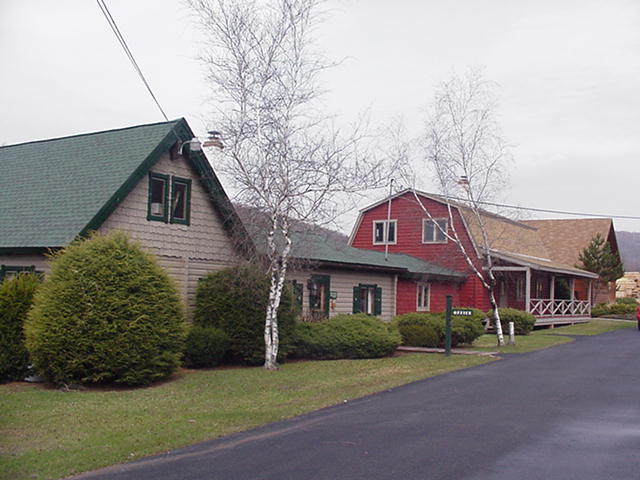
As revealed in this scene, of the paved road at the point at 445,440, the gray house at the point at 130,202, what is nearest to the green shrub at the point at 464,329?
the gray house at the point at 130,202

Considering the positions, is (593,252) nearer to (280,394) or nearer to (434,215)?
(434,215)

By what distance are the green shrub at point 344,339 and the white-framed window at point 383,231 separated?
16799mm

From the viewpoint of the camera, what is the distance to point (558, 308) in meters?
38.8

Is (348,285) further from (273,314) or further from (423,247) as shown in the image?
(423,247)

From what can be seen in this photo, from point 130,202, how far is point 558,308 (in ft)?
89.8

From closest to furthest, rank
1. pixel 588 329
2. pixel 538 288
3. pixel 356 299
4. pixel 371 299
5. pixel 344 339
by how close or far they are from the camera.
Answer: pixel 344 339 < pixel 356 299 < pixel 371 299 < pixel 588 329 < pixel 538 288

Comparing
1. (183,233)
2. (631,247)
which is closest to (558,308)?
(183,233)

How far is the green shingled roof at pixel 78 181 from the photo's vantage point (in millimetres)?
17312

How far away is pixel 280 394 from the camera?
1397cm

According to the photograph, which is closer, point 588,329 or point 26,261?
point 26,261

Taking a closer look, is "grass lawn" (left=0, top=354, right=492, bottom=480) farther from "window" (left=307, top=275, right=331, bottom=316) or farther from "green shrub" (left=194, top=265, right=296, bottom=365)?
"window" (left=307, top=275, right=331, bottom=316)

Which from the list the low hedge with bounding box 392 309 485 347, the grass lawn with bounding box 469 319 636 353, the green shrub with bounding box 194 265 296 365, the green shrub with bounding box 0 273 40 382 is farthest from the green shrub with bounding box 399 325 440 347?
the green shrub with bounding box 0 273 40 382

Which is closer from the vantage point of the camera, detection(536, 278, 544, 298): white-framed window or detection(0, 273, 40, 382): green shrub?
detection(0, 273, 40, 382): green shrub

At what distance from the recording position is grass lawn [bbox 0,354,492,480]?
9.22 m
